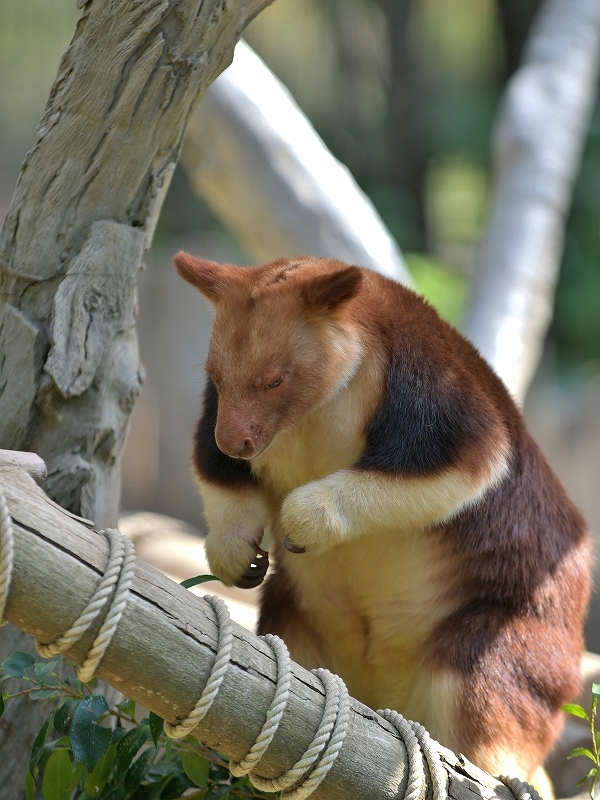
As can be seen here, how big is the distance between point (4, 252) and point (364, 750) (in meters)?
1.76

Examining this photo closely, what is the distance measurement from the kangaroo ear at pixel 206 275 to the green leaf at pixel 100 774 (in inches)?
50.8

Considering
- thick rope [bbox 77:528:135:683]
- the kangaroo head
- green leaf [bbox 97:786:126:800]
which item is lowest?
green leaf [bbox 97:786:126:800]

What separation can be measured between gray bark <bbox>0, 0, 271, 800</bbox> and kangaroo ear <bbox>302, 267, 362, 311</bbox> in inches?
25.0

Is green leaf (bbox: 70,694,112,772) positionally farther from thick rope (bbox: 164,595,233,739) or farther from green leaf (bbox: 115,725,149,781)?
thick rope (bbox: 164,595,233,739)

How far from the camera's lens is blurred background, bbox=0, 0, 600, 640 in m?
8.95

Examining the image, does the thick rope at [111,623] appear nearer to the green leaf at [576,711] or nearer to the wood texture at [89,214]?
the wood texture at [89,214]

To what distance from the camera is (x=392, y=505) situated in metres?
2.47

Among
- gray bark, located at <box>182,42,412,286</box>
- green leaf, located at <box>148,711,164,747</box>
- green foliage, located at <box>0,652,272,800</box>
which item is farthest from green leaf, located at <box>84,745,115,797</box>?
gray bark, located at <box>182,42,412,286</box>

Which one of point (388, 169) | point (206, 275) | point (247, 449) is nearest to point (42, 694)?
point (247, 449)

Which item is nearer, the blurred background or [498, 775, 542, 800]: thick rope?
[498, 775, 542, 800]: thick rope

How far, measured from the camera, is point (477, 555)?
106 inches

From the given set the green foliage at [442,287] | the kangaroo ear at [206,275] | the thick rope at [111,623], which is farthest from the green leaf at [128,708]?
the green foliage at [442,287]

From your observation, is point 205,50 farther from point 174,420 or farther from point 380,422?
point 174,420

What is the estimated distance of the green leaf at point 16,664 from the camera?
2.17 metres
